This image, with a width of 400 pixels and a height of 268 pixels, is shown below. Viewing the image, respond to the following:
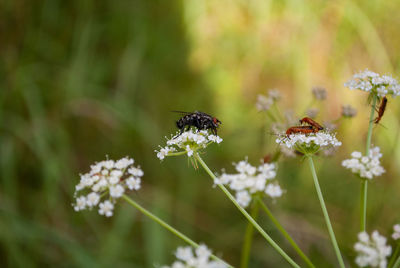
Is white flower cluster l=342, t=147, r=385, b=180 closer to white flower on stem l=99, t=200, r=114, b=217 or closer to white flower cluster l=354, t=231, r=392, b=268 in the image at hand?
white flower cluster l=354, t=231, r=392, b=268

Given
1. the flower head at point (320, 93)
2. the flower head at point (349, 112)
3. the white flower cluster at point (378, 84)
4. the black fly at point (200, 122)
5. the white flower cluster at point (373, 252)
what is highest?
the flower head at point (320, 93)

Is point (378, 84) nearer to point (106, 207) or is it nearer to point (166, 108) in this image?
point (106, 207)

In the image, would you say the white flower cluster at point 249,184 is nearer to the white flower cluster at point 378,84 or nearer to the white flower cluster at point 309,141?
the white flower cluster at point 309,141

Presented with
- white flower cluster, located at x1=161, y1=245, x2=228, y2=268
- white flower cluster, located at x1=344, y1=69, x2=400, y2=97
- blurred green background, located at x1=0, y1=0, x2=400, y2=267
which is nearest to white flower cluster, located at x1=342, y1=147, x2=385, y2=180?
white flower cluster, located at x1=344, y1=69, x2=400, y2=97

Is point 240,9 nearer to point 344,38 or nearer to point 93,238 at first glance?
point 344,38

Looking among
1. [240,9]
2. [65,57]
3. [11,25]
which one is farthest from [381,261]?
[240,9]

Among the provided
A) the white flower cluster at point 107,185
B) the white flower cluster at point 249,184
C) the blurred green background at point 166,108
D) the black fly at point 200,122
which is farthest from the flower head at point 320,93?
the white flower cluster at point 107,185

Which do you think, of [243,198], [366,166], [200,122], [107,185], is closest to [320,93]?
[200,122]
